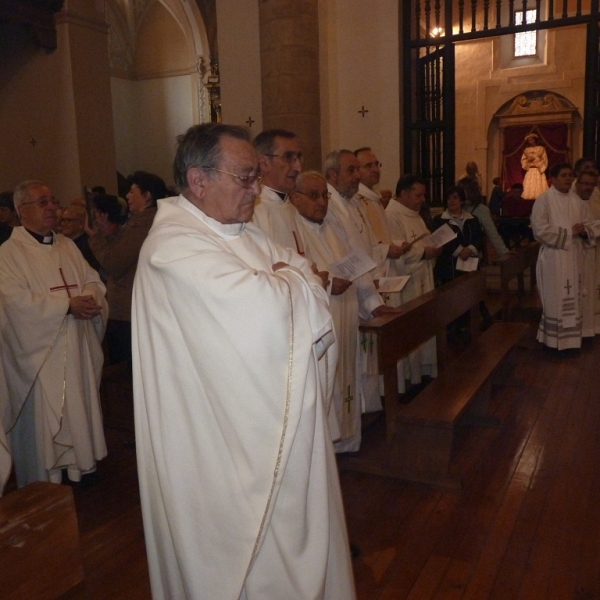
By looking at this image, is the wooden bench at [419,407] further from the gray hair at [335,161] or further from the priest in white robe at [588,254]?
the priest in white robe at [588,254]

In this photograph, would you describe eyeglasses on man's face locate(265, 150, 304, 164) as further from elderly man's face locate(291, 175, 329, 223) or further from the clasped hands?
the clasped hands

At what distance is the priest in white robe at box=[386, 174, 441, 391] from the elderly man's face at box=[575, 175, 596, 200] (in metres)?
1.90

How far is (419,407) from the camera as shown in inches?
154

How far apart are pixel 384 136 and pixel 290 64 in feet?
5.31

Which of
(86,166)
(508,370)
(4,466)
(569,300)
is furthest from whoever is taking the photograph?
(86,166)

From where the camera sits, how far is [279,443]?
77.9 inches

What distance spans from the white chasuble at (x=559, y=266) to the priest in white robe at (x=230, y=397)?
5101 millimetres

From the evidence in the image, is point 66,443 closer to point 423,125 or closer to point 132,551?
point 132,551

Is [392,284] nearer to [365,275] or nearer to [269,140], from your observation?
[365,275]

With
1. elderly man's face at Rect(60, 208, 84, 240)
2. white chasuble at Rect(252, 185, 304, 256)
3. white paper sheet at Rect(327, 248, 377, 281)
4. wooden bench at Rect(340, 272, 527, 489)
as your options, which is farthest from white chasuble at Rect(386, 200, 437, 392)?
elderly man's face at Rect(60, 208, 84, 240)

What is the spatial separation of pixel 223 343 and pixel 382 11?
7501mm

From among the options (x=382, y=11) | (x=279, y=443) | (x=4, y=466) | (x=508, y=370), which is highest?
(x=382, y=11)

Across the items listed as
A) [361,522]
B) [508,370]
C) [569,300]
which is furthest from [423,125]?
[361,522]

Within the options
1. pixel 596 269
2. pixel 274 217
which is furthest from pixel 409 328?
pixel 596 269
